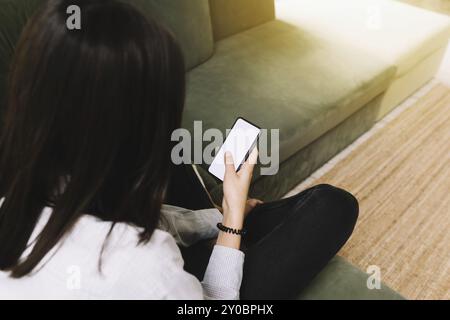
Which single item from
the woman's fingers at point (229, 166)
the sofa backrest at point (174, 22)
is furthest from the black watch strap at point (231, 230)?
the sofa backrest at point (174, 22)

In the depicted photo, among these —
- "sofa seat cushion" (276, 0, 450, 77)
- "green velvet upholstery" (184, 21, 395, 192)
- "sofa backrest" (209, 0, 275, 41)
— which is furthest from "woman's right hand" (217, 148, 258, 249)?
"sofa seat cushion" (276, 0, 450, 77)

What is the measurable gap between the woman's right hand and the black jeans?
0.07 m

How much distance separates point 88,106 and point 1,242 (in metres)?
0.26

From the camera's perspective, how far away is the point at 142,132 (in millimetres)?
588

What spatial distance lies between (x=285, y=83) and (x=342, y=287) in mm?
875

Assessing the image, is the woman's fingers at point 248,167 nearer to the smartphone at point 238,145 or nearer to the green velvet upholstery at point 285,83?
the smartphone at point 238,145

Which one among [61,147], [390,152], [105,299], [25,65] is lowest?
[390,152]

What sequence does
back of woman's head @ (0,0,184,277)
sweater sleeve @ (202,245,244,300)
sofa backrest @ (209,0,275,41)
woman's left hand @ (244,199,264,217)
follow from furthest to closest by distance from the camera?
sofa backrest @ (209,0,275,41) < woman's left hand @ (244,199,264,217) < sweater sleeve @ (202,245,244,300) < back of woman's head @ (0,0,184,277)

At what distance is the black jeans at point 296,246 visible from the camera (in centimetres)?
85

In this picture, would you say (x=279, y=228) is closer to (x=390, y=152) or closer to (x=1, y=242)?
(x=1, y=242)

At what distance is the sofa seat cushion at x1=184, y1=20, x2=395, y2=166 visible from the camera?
1.41 metres

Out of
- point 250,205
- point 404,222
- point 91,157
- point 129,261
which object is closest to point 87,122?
point 91,157

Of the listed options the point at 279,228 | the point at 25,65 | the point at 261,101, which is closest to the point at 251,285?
the point at 279,228

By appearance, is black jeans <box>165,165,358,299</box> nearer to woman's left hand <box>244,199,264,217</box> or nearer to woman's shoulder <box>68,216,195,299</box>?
woman's left hand <box>244,199,264,217</box>
